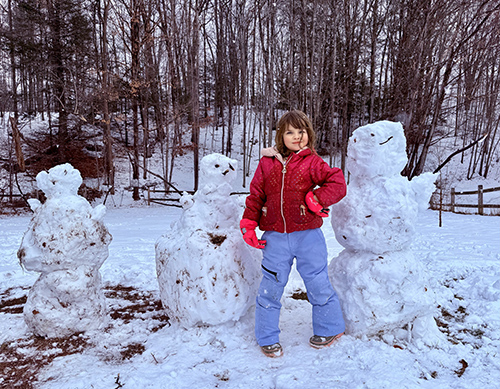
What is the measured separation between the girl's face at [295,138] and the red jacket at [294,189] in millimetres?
59

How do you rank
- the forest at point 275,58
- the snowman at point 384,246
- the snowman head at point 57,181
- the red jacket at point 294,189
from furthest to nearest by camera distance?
the forest at point 275,58
the snowman head at point 57,181
the snowman at point 384,246
the red jacket at point 294,189

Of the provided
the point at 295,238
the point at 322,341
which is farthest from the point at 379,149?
the point at 322,341

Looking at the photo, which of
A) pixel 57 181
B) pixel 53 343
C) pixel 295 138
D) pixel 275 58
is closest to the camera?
pixel 295 138

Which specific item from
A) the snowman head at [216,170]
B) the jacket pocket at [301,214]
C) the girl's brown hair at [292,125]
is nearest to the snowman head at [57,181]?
the snowman head at [216,170]

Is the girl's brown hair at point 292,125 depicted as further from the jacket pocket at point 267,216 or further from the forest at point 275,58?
the forest at point 275,58

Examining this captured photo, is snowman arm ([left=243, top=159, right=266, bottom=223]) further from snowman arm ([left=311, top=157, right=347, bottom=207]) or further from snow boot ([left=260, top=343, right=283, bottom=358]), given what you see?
snow boot ([left=260, top=343, right=283, bottom=358])

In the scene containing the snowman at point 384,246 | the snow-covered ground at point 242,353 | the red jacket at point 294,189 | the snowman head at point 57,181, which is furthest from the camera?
the snowman head at point 57,181

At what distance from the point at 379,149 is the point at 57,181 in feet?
9.09

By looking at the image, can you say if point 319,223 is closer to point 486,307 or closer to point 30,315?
point 486,307

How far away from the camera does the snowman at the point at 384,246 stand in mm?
2504

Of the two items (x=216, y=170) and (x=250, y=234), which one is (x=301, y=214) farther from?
(x=216, y=170)

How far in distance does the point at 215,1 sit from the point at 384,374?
792 inches

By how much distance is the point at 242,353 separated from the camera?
96.1 inches

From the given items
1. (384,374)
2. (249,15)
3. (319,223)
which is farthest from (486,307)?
(249,15)
